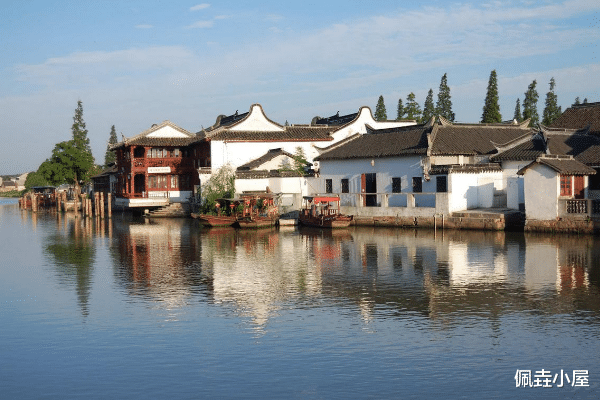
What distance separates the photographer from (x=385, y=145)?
46.0m

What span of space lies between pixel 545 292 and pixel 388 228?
71.2 ft

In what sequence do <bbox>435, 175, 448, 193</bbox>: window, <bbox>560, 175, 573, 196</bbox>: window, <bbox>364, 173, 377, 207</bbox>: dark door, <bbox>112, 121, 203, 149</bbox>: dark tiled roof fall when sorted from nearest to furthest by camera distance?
<bbox>560, 175, 573, 196</bbox>: window, <bbox>435, 175, 448, 193</bbox>: window, <bbox>364, 173, 377, 207</bbox>: dark door, <bbox>112, 121, 203, 149</bbox>: dark tiled roof

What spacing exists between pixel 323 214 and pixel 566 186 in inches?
589

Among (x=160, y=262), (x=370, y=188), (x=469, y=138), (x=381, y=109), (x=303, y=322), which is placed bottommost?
(x=303, y=322)

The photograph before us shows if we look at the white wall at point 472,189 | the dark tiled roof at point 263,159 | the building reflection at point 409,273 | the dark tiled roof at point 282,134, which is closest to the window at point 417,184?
the white wall at point 472,189

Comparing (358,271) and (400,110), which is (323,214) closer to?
(358,271)

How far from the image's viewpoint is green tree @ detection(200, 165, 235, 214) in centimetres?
4997

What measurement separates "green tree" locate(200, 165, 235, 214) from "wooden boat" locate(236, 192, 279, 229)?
146 inches

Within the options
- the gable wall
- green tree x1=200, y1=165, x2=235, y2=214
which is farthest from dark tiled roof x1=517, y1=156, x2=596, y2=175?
the gable wall

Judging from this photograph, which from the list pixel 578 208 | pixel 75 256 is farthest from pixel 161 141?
pixel 578 208

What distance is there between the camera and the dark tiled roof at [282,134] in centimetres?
5722

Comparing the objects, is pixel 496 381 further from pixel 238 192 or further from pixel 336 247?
pixel 238 192

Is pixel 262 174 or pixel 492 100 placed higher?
pixel 492 100

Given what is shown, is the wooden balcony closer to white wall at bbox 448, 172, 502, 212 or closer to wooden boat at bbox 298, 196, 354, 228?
white wall at bbox 448, 172, 502, 212
